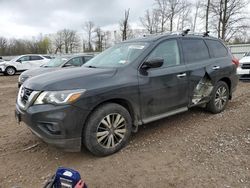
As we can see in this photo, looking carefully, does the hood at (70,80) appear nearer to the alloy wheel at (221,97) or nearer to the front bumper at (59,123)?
the front bumper at (59,123)

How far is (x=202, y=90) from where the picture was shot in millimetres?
4883

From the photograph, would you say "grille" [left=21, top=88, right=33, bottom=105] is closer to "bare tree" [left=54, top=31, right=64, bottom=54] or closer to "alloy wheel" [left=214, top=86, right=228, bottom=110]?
"alloy wheel" [left=214, top=86, right=228, bottom=110]

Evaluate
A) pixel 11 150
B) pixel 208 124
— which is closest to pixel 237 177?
pixel 208 124

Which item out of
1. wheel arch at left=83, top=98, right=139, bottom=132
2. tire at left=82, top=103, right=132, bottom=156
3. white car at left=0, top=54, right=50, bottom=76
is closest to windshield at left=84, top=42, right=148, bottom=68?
wheel arch at left=83, top=98, right=139, bottom=132

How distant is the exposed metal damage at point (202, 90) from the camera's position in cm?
470

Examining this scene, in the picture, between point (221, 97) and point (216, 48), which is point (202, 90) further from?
point (216, 48)

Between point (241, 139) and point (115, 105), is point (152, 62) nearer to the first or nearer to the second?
point (115, 105)

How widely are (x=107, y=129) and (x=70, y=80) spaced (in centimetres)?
86

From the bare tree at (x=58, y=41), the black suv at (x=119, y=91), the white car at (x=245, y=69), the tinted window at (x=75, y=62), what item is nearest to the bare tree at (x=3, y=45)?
the bare tree at (x=58, y=41)

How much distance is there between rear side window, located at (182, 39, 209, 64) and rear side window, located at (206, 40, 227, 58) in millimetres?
193

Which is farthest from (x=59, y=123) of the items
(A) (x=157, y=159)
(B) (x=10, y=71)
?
(B) (x=10, y=71)

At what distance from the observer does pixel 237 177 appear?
2.89 m

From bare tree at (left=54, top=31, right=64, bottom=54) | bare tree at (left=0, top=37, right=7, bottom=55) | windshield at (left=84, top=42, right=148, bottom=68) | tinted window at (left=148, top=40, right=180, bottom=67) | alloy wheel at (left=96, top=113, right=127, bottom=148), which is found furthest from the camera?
bare tree at (left=54, top=31, right=64, bottom=54)

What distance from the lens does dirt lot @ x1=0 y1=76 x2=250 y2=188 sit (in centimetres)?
290
